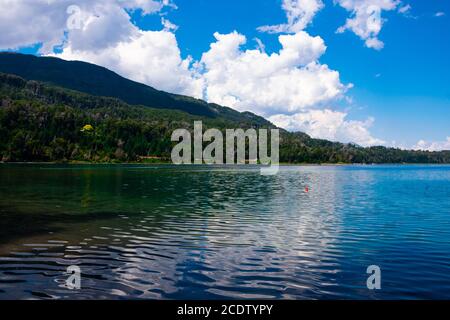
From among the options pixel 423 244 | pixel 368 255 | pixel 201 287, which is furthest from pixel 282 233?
pixel 201 287

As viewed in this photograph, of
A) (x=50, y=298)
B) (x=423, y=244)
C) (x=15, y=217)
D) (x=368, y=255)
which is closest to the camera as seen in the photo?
(x=50, y=298)

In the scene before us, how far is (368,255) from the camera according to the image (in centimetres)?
3056

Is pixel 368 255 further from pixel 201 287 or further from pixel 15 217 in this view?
pixel 15 217

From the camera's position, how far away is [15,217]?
156 ft

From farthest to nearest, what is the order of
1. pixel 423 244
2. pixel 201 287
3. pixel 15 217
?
pixel 15 217, pixel 423 244, pixel 201 287

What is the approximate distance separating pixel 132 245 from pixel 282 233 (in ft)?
49.8

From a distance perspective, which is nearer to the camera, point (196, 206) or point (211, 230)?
point (211, 230)

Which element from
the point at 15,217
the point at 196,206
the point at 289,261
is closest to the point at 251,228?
the point at 289,261

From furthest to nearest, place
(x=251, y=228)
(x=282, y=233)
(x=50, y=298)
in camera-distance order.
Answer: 1. (x=251, y=228)
2. (x=282, y=233)
3. (x=50, y=298)

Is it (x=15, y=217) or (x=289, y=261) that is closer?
(x=289, y=261)
